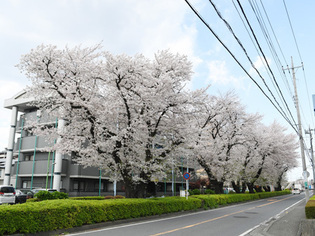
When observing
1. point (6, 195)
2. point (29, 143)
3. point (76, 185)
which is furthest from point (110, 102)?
point (29, 143)

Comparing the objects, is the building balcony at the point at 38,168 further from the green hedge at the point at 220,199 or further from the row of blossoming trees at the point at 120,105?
the green hedge at the point at 220,199

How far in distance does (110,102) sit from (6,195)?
12421mm

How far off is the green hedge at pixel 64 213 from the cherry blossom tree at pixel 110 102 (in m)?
1.98

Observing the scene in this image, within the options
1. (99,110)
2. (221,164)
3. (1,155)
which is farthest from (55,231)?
(1,155)

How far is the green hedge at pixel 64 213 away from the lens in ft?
26.2

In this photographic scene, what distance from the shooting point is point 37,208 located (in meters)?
8.80

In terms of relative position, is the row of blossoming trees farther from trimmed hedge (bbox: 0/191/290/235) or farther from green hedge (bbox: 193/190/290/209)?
green hedge (bbox: 193/190/290/209)

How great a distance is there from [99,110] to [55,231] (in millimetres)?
6763

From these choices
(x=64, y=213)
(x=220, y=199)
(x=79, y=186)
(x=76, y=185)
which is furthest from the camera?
(x=79, y=186)

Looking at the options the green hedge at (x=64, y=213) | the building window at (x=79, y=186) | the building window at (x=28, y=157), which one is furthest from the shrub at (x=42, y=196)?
the building window at (x=28, y=157)

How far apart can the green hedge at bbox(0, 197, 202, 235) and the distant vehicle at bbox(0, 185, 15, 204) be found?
12.0m

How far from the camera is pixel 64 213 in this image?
963 centimetres

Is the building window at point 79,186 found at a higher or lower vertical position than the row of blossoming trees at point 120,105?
lower

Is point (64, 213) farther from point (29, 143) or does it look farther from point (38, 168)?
point (29, 143)
